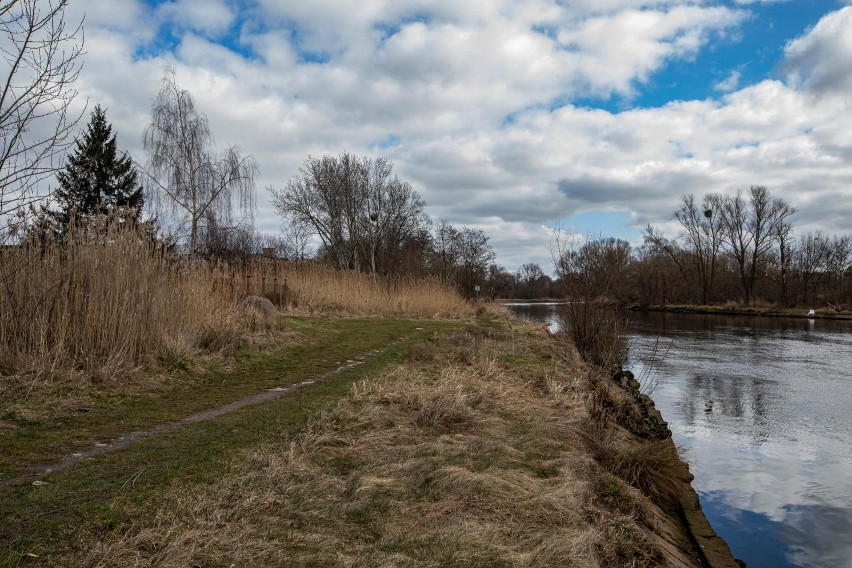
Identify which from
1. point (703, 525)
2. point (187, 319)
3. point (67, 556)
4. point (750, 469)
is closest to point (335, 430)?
point (67, 556)

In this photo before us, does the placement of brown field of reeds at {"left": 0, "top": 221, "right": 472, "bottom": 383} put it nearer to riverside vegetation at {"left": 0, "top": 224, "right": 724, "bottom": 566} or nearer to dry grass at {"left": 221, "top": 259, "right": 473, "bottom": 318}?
riverside vegetation at {"left": 0, "top": 224, "right": 724, "bottom": 566}

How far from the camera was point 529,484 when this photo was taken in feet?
14.0

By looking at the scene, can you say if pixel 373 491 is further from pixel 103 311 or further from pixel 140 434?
pixel 103 311

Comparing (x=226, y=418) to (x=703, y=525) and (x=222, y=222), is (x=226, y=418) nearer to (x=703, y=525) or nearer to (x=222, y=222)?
(x=703, y=525)

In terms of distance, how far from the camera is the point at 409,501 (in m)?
→ 3.80

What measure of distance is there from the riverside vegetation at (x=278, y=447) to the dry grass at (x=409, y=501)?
0.02m

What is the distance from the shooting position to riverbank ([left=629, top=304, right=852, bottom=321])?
42.2m

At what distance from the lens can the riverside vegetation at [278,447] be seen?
3.05 m

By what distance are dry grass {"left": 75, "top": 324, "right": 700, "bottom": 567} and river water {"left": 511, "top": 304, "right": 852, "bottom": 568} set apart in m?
2.31

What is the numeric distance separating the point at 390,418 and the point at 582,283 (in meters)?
8.25

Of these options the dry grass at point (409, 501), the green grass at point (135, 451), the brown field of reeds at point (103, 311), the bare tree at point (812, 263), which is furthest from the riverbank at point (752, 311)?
the dry grass at point (409, 501)

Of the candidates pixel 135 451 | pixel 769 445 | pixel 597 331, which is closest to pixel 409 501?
pixel 135 451

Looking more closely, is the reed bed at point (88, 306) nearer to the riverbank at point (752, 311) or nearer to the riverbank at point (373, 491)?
the riverbank at point (373, 491)

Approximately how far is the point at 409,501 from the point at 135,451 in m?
2.13
